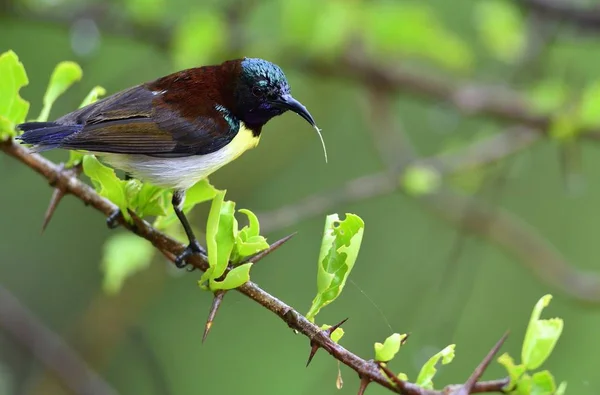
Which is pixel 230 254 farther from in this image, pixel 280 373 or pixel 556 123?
pixel 280 373

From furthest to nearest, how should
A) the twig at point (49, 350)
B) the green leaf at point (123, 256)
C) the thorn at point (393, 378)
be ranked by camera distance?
1. the twig at point (49, 350)
2. the green leaf at point (123, 256)
3. the thorn at point (393, 378)

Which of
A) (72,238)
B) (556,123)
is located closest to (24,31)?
(72,238)

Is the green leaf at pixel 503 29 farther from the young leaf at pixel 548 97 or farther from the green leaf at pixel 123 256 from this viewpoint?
the green leaf at pixel 123 256

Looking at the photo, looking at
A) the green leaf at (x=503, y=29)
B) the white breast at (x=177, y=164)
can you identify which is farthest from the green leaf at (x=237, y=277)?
the green leaf at (x=503, y=29)

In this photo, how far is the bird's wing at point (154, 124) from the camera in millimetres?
2549

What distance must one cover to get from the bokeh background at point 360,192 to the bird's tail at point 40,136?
1260 mm

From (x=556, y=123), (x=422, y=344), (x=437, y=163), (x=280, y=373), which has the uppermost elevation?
(x=556, y=123)

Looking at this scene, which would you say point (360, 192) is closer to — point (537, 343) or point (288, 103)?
point (288, 103)

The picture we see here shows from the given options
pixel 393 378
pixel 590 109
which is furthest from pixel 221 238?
pixel 590 109

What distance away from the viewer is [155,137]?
2629mm

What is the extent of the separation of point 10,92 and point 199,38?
2.55m

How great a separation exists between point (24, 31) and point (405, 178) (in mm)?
5293

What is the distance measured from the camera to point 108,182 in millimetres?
2191

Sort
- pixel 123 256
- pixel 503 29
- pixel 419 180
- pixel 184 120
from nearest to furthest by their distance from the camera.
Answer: pixel 184 120
pixel 123 256
pixel 419 180
pixel 503 29
